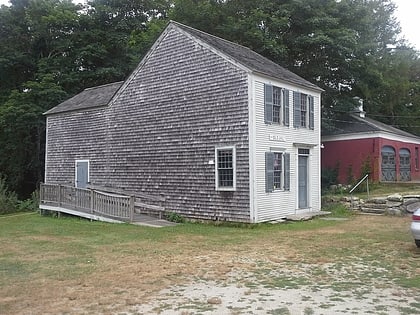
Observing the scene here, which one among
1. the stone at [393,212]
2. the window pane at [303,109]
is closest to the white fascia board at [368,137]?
the stone at [393,212]

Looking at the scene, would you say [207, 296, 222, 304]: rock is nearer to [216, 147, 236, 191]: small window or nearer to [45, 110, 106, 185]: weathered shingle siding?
[216, 147, 236, 191]: small window

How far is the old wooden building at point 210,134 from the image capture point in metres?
15.0

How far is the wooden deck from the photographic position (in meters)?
16.4

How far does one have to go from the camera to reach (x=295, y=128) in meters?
17.0

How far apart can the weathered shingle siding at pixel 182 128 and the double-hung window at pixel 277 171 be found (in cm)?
93

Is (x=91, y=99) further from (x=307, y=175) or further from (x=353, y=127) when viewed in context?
(x=353, y=127)

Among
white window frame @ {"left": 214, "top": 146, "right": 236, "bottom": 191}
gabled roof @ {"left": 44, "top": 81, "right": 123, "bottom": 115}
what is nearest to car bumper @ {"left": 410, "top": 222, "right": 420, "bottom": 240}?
white window frame @ {"left": 214, "top": 146, "right": 236, "bottom": 191}

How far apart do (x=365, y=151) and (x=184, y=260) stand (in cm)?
2124

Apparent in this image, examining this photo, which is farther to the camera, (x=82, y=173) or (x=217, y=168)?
(x=82, y=173)

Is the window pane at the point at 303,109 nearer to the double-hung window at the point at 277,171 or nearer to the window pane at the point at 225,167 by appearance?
the double-hung window at the point at 277,171

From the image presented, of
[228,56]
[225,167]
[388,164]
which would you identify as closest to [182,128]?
[225,167]

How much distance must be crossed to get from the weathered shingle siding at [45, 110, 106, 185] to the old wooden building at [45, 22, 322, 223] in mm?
88

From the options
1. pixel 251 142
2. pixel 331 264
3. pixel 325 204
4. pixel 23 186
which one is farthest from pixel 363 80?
pixel 23 186

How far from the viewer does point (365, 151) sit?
27.7 m
